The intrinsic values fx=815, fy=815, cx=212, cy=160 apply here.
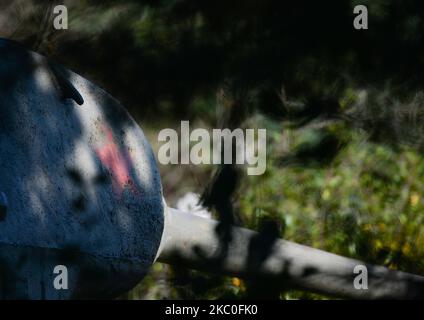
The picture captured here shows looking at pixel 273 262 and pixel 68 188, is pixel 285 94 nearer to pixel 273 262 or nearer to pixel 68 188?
pixel 273 262

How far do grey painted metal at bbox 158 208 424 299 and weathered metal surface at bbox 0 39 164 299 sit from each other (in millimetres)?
230

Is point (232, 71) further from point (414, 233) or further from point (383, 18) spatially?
point (414, 233)

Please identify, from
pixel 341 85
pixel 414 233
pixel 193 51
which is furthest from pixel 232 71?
pixel 414 233

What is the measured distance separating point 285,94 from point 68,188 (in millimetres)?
2886

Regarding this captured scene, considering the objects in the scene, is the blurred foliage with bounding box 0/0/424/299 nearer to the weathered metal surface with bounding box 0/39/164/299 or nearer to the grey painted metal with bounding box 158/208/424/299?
the grey painted metal with bounding box 158/208/424/299

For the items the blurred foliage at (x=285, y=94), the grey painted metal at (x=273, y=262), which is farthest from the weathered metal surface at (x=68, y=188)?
the blurred foliage at (x=285, y=94)

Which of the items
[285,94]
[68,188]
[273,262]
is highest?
[285,94]

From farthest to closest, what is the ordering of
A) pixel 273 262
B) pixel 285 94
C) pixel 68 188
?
pixel 285 94 < pixel 273 262 < pixel 68 188

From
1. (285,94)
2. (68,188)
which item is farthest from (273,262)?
(285,94)

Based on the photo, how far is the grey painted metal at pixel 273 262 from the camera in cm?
330

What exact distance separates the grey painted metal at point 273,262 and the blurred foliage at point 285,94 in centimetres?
124

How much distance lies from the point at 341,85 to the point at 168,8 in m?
1.21

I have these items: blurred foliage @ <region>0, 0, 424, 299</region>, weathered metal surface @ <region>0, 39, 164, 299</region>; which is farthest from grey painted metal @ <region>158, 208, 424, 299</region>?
blurred foliage @ <region>0, 0, 424, 299</region>

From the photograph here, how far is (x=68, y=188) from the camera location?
Result: 2512 mm
